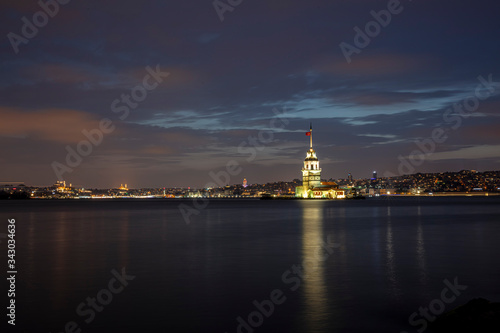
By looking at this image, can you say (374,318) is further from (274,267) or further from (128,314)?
(274,267)

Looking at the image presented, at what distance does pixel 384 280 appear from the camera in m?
23.2

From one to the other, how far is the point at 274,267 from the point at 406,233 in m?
26.9

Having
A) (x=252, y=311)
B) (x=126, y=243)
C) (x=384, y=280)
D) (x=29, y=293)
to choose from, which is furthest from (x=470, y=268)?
Answer: (x=126, y=243)

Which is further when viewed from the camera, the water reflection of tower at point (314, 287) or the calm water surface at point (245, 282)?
the water reflection of tower at point (314, 287)

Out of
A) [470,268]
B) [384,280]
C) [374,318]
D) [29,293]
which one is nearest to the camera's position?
[374,318]

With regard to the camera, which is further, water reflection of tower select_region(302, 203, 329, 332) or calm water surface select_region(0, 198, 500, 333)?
water reflection of tower select_region(302, 203, 329, 332)

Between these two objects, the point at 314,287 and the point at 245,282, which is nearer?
the point at 314,287

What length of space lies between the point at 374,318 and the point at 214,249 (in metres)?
20.9

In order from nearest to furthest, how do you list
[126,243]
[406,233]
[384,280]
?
[384,280], [126,243], [406,233]

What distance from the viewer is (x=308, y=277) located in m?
24.1

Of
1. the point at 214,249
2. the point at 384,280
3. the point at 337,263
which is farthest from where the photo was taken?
the point at 214,249

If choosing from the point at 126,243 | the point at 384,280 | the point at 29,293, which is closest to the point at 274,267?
the point at 384,280

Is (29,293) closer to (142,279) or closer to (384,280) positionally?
(142,279)

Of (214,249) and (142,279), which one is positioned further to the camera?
(214,249)
